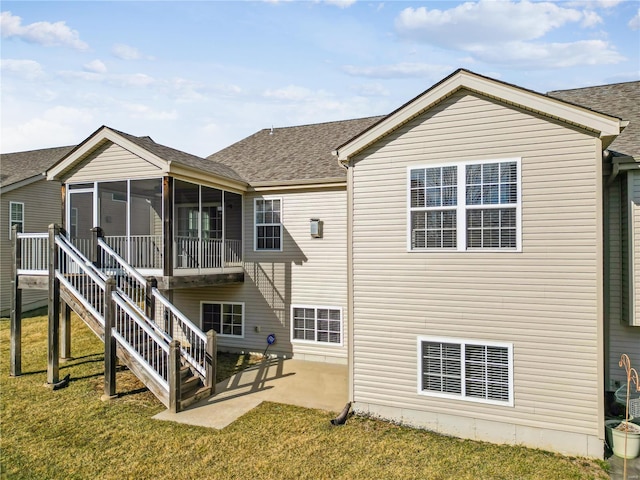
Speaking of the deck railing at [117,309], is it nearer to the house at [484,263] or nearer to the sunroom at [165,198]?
the house at [484,263]

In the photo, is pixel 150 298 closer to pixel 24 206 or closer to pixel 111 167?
pixel 111 167

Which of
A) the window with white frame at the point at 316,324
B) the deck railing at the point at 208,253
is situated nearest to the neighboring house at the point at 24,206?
the deck railing at the point at 208,253

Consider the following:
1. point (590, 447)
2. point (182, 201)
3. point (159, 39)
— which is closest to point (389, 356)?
point (590, 447)

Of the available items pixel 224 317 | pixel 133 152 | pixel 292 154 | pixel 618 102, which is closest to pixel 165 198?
pixel 133 152

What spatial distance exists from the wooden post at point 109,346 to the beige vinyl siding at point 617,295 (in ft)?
31.4

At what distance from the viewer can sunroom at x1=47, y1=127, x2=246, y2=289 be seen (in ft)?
27.9

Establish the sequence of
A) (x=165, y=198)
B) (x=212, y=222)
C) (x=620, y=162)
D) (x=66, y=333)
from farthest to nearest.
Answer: (x=212, y=222)
(x=66, y=333)
(x=165, y=198)
(x=620, y=162)

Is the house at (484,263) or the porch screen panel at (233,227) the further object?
the porch screen panel at (233,227)

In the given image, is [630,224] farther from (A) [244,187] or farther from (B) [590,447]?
(A) [244,187]

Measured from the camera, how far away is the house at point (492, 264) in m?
5.64

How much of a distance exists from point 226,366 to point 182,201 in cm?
556

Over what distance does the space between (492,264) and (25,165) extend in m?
21.1

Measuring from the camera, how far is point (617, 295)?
696 cm

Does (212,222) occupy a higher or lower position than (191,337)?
higher
